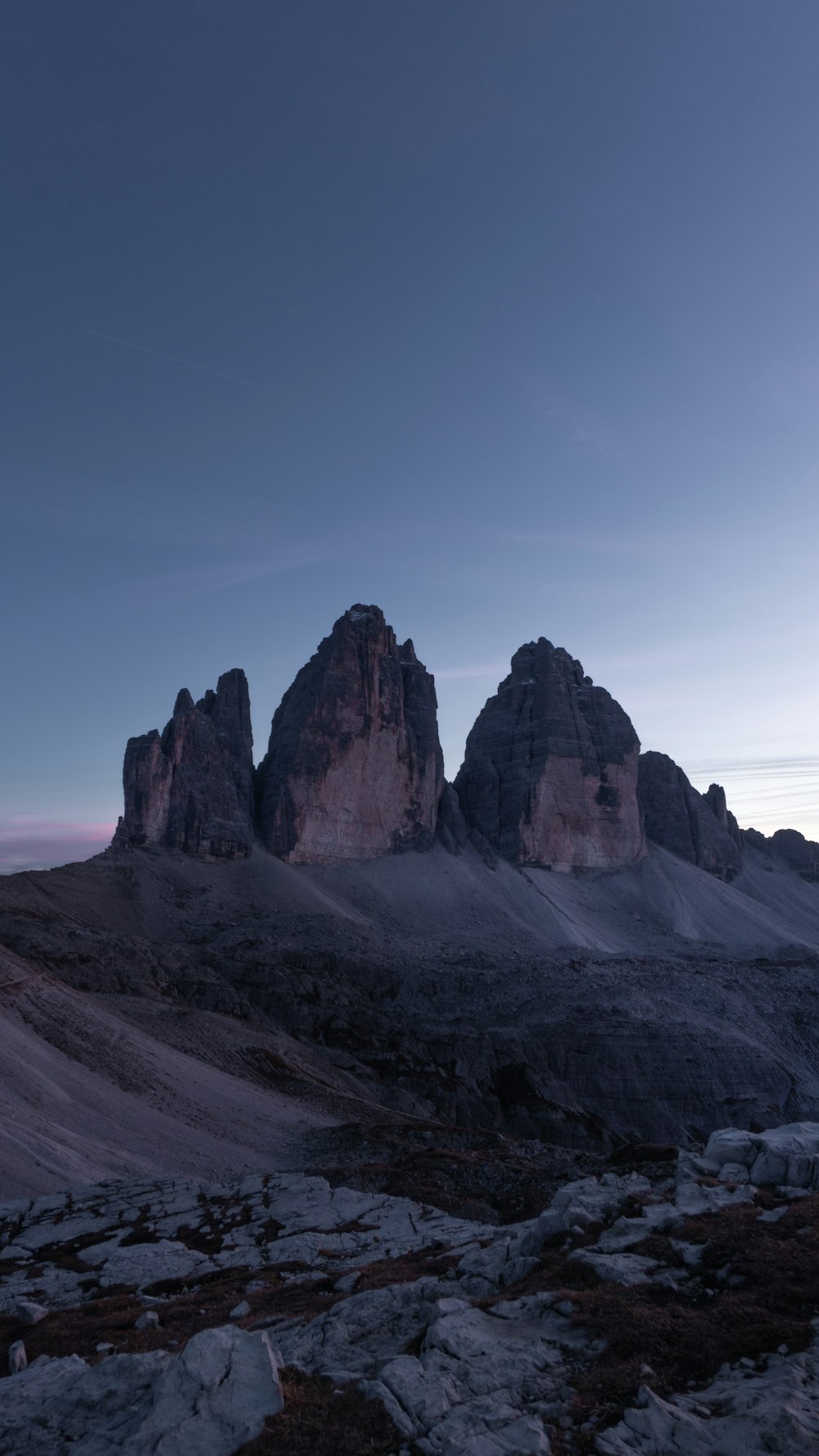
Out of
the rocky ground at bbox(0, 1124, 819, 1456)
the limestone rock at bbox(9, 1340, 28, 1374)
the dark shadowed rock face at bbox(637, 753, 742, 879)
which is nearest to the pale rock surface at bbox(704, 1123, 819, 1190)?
the rocky ground at bbox(0, 1124, 819, 1456)

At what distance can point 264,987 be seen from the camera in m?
65.9

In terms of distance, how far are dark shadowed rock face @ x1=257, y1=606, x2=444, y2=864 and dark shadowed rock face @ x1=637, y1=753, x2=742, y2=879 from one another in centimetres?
5289

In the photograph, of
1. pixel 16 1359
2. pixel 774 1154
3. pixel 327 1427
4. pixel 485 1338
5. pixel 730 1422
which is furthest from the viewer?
pixel 774 1154

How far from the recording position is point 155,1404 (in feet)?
28.6

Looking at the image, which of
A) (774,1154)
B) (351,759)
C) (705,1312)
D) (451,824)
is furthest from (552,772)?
(705,1312)

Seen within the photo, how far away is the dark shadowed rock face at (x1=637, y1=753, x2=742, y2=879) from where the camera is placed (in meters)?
165

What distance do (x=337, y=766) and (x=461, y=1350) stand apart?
120460 millimetres

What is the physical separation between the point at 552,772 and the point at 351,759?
39.2 metres

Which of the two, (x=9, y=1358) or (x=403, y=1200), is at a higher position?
(x=9, y=1358)

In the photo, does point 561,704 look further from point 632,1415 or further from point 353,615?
point 632,1415

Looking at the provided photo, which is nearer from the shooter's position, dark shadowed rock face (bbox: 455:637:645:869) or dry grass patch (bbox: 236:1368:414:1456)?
dry grass patch (bbox: 236:1368:414:1456)

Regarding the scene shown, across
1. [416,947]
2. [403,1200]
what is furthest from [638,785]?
[403,1200]

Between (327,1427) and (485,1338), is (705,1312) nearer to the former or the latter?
(485,1338)

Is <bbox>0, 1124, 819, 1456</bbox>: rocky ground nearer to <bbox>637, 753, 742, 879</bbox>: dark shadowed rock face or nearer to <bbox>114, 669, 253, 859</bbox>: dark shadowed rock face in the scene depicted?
<bbox>114, 669, 253, 859</bbox>: dark shadowed rock face
